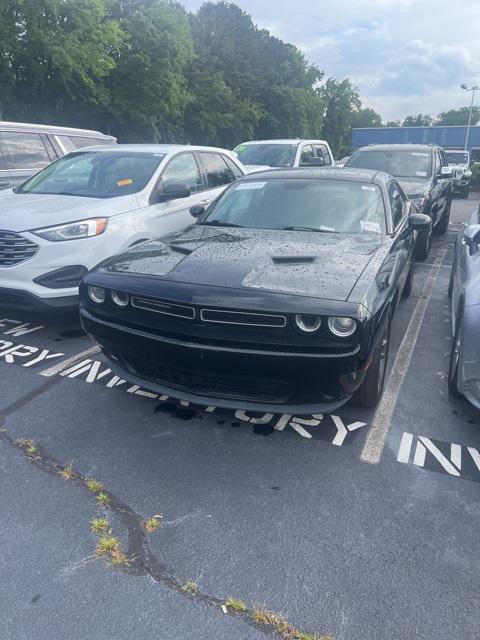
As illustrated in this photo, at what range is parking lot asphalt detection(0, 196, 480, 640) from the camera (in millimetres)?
2041

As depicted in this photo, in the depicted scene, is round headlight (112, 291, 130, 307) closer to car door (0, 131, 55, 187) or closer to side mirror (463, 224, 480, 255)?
side mirror (463, 224, 480, 255)

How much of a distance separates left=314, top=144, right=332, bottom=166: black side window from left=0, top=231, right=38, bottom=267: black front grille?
26.8ft

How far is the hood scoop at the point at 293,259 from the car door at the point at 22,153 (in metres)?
5.56

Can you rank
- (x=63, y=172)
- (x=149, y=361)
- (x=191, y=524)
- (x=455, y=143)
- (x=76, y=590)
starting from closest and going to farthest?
(x=76, y=590) → (x=191, y=524) → (x=149, y=361) → (x=63, y=172) → (x=455, y=143)

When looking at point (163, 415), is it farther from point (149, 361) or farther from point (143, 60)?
point (143, 60)

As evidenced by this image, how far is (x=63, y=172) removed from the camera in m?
5.82

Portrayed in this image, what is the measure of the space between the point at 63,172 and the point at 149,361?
144 inches

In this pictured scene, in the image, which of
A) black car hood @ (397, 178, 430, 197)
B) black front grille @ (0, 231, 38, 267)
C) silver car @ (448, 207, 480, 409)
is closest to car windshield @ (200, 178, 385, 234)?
silver car @ (448, 207, 480, 409)

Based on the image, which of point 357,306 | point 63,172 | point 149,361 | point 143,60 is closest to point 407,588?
point 357,306

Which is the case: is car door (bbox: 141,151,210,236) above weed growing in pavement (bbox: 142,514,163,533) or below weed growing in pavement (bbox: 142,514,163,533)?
above

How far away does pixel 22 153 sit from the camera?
24.6 feet

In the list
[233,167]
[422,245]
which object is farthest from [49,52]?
[422,245]

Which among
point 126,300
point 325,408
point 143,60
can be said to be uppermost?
point 143,60

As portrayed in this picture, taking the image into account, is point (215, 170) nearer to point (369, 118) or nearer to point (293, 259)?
point (293, 259)
